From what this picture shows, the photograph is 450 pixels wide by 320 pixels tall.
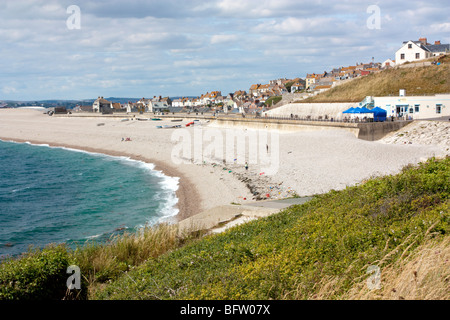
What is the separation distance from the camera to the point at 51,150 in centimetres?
5766

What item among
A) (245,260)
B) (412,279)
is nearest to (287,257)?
(245,260)

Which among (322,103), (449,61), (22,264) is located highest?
(449,61)

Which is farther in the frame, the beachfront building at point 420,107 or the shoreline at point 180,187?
the beachfront building at point 420,107

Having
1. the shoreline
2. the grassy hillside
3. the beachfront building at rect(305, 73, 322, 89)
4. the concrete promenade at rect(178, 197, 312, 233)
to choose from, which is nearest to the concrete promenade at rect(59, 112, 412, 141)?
the grassy hillside

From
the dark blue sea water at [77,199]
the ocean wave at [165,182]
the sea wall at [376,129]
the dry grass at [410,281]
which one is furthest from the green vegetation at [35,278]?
the sea wall at [376,129]

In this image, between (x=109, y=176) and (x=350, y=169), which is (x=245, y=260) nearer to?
(x=350, y=169)

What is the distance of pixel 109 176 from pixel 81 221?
13382 millimetres

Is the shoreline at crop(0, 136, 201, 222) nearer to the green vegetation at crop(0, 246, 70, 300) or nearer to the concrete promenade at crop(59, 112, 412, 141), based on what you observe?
the green vegetation at crop(0, 246, 70, 300)

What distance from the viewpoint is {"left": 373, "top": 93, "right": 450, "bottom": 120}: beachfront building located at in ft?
135

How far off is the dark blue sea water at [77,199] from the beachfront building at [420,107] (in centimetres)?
2635

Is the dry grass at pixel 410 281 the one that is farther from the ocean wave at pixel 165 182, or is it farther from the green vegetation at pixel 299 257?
the ocean wave at pixel 165 182

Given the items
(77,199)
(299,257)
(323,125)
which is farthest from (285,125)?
(299,257)

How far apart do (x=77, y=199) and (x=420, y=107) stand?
34.7 m

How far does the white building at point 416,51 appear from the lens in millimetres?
68312
